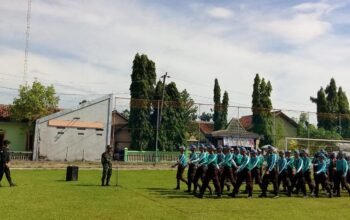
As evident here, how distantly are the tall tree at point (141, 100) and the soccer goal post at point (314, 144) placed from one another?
12.7 metres

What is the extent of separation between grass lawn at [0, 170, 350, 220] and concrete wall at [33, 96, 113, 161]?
20.5 meters

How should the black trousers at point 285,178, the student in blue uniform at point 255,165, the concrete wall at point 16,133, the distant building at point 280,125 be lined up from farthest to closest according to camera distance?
the concrete wall at point 16,133 < the distant building at point 280,125 < the black trousers at point 285,178 < the student in blue uniform at point 255,165

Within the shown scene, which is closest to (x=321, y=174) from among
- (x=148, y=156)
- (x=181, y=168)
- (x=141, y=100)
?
(x=181, y=168)

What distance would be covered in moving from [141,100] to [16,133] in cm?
1400

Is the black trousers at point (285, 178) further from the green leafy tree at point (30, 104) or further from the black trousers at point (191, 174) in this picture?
the green leafy tree at point (30, 104)

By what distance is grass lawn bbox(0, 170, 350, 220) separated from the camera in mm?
Answer: 12664

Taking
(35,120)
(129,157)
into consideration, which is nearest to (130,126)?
(129,157)

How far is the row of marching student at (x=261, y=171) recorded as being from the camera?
1816 centimetres

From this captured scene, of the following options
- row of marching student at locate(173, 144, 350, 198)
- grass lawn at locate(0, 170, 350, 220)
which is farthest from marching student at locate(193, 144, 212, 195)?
grass lawn at locate(0, 170, 350, 220)

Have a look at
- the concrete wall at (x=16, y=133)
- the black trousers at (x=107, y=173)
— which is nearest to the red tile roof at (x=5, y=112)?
the concrete wall at (x=16, y=133)

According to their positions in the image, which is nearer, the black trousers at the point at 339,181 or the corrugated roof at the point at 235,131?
the black trousers at the point at 339,181

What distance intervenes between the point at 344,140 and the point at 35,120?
91.3 feet

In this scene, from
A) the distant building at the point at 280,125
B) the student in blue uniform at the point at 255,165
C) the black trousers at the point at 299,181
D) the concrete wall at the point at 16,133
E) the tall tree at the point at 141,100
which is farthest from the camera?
the concrete wall at the point at 16,133

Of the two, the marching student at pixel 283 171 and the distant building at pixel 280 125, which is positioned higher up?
the distant building at pixel 280 125
